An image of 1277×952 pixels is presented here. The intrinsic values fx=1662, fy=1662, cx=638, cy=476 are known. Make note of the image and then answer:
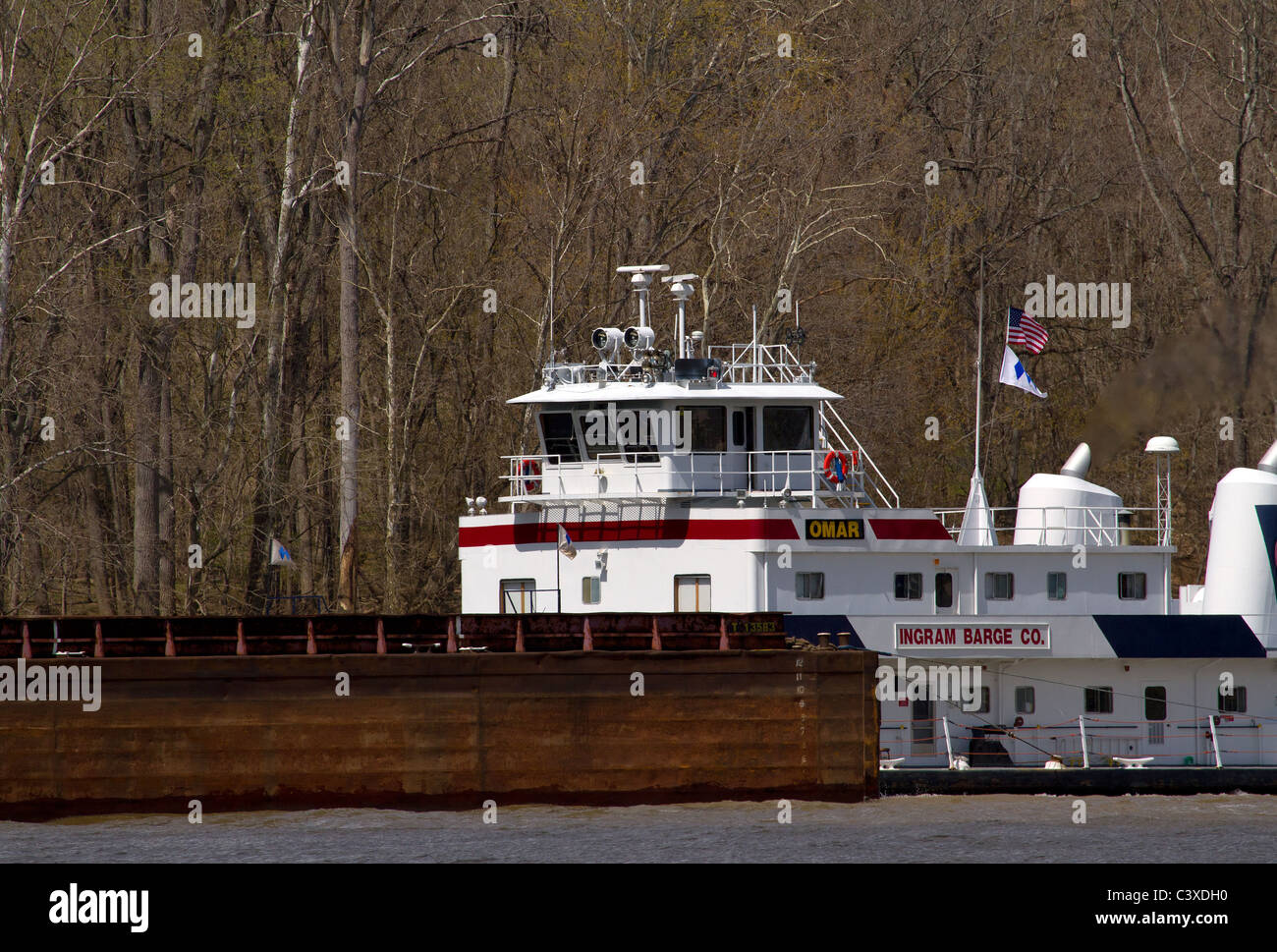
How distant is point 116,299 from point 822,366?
688 inches

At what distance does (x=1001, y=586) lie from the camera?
86.7 ft

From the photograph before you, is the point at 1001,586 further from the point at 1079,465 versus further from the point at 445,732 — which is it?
the point at 445,732

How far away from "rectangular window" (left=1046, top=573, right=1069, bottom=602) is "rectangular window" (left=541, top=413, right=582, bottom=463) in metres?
7.78

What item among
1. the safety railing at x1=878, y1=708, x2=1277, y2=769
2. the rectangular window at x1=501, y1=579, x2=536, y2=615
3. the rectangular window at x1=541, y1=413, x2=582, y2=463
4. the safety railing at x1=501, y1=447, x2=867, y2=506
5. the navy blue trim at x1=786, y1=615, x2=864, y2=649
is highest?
the rectangular window at x1=541, y1=413, x2=582, y2=463

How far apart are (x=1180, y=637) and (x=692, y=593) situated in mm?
7676

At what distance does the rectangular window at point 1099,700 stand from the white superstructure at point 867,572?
0.09ft

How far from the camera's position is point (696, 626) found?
24.4m

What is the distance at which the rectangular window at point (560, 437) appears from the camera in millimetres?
27062

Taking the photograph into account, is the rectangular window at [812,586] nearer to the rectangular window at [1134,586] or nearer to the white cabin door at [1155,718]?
the rectangular window at [1134,586]

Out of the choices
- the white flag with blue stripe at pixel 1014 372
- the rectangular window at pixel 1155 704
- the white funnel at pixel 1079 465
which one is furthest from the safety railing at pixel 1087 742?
the white flag with blue stripe at pixel 1014 372
